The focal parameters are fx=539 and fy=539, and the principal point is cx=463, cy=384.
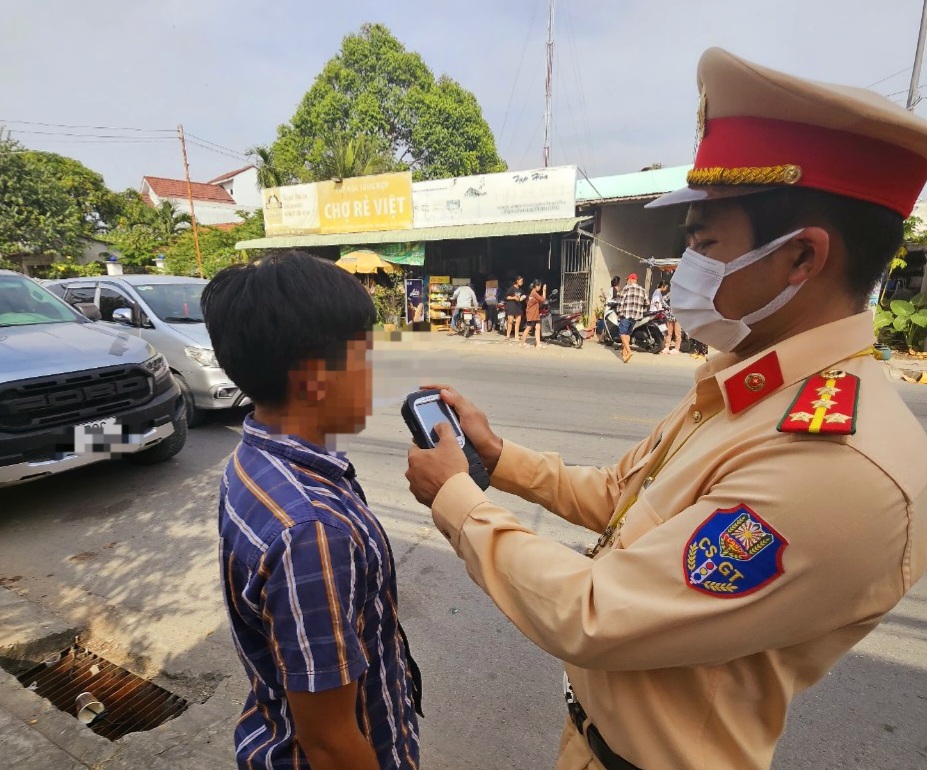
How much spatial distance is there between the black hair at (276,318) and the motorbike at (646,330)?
10.6 metres

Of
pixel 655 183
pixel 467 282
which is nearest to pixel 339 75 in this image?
pixel 467 282

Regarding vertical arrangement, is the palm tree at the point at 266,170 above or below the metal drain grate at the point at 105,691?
above

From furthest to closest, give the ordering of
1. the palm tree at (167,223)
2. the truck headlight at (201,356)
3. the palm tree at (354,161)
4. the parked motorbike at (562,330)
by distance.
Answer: the palm tree at (167,223) → the palm tree at (354,161) → the parked motorbike at (562,330) → the truck headlight at (201,356)

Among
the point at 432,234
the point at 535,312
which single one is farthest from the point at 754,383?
the point at 432,234

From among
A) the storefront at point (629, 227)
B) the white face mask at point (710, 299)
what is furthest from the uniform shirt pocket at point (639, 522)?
the storefront at point (629, 227)

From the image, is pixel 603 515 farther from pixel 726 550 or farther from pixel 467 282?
pixel 467 282

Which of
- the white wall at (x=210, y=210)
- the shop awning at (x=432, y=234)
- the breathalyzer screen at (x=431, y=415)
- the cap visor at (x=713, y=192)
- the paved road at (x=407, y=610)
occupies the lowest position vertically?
the paved road at (x=407, y=610)

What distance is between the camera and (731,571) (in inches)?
31.7

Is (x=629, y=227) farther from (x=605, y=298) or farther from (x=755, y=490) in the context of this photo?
(x=755, y=490)

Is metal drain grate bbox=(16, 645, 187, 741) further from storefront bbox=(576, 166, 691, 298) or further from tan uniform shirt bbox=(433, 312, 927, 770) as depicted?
storefront bbox=(576, 166, 691, 298)

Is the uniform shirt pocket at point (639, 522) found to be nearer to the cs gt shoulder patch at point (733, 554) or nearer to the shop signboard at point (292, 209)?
the cs gt shoulder patch at point (733, 554)

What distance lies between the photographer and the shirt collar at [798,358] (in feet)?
3.15

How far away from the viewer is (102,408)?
388 cm

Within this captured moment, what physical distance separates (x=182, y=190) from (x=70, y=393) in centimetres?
4143
